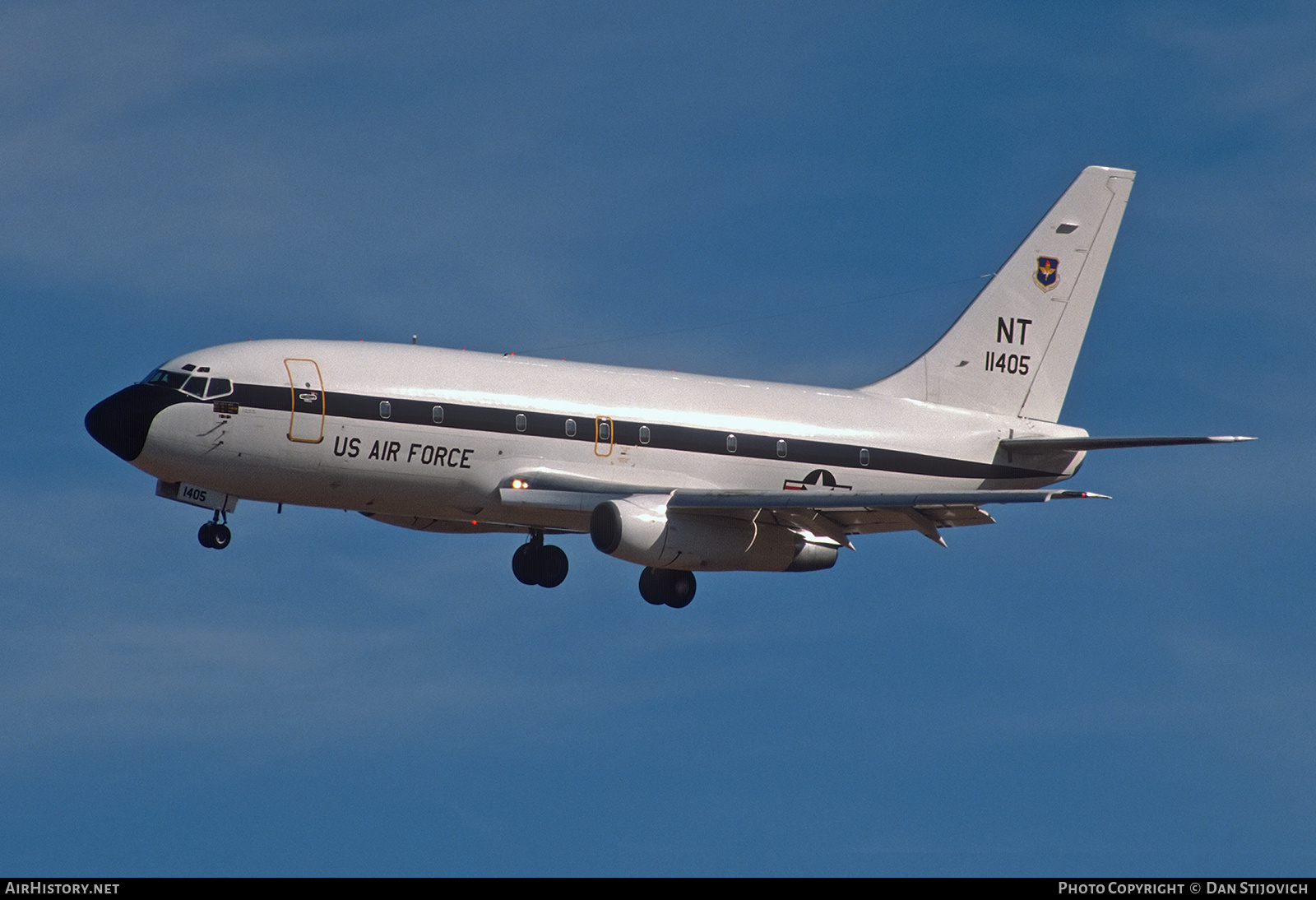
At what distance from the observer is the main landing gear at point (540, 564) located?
44688mm

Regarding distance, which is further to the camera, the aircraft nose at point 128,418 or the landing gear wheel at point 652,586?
the landing gear wheel at point 652,586

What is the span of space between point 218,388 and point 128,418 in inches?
76.9

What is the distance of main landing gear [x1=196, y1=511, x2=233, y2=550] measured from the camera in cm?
3897

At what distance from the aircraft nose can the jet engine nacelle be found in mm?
9682

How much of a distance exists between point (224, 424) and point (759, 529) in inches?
484

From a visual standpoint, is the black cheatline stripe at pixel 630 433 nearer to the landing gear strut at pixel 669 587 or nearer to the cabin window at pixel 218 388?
the cabin window at pixel 218 388

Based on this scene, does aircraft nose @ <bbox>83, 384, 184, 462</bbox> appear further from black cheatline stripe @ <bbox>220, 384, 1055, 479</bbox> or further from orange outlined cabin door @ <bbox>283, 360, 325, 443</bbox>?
orange outlined cabin door @ <bbox>283, 360, 325, 443</bbox>

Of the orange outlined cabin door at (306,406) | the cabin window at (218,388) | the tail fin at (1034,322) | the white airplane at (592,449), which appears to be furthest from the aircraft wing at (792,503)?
the tail fin at (1034,322)

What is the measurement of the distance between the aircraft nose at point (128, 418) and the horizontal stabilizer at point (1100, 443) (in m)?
21.4

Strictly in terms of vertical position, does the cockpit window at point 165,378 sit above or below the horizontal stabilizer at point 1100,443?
below

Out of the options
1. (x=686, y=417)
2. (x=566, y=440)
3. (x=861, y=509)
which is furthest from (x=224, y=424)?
(x=861, y=509)

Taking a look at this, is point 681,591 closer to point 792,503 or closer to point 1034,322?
point 792,503

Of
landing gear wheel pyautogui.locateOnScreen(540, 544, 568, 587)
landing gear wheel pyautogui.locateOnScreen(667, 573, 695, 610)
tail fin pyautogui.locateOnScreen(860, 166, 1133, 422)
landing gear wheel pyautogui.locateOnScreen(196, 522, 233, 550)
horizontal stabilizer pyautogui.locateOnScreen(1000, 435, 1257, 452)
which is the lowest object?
landing gear wheel pyautogui.locateOnScreen(196, 522, 233, 550)

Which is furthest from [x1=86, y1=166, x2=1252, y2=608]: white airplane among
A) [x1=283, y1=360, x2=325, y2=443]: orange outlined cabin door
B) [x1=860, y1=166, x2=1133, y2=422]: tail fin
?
[x1=860, y1=166, x2=1133, y2=422]: tail fin
